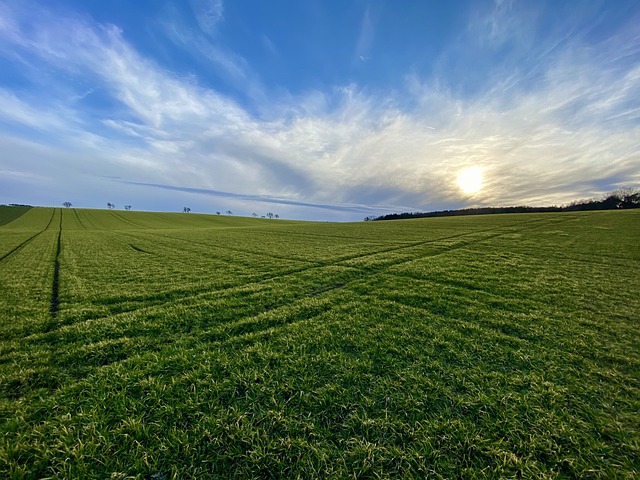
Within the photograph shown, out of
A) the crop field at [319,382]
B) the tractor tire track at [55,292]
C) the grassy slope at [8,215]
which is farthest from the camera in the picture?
the grassy slope at [8,215]

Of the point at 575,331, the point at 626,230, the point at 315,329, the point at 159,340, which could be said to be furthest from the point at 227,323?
the point at 626,230

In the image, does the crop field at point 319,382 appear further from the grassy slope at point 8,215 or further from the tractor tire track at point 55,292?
the grassy slope at point 8,215

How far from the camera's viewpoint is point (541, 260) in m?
21.0

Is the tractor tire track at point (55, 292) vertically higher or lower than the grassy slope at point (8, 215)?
lower

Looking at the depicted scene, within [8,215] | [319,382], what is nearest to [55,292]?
[319,382]

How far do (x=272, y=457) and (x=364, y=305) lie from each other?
25.8ft

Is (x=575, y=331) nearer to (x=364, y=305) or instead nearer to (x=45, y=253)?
(x=364, y=305)

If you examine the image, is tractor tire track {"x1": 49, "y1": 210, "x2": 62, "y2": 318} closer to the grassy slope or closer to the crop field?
the crop field

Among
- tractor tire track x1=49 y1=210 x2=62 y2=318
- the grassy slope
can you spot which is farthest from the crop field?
the grassy slope

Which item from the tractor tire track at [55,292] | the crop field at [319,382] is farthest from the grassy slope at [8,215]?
the crop field at [319,382]

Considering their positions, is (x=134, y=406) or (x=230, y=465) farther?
(x=134, y=406)

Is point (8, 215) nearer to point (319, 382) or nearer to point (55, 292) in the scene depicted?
point (55, 292)

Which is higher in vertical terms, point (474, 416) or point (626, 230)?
point (626, 230)

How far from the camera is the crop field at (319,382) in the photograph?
14.0 feet
